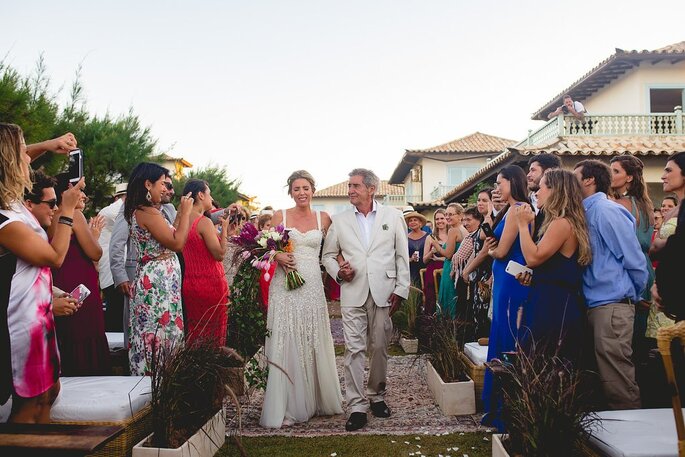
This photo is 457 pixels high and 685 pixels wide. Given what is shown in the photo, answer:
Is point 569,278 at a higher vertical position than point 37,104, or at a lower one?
lower

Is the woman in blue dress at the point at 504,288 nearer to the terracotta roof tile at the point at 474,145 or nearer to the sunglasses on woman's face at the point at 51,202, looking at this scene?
the sunglasses on woman's face at the point at 51,202

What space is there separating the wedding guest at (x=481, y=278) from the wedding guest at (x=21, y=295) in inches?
160

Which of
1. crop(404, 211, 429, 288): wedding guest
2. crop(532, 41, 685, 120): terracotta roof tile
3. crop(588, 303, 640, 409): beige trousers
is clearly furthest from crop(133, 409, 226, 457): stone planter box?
crop(532, 41, 685, 120): terracotta roof tile

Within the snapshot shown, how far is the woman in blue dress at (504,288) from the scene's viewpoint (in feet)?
14.9

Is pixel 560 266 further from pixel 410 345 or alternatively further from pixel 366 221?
pixel 410 345

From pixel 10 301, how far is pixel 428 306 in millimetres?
7500

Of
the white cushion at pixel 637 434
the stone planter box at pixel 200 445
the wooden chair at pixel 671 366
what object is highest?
the wooden chair at pixel 671 366

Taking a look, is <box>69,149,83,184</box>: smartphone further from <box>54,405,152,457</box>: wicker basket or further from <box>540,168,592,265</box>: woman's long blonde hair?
<box>540,168,592,265</box>: woman's long blonde hair

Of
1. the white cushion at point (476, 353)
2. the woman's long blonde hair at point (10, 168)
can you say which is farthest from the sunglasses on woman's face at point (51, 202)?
the white cushion at point (476, 353)

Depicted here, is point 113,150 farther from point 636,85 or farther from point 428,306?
point 636,85

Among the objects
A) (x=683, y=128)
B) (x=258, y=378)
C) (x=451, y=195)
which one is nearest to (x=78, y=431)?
→ (x=258, y=378)

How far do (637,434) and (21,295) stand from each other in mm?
3598

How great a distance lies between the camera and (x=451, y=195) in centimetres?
2802

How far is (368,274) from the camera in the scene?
5.29m
